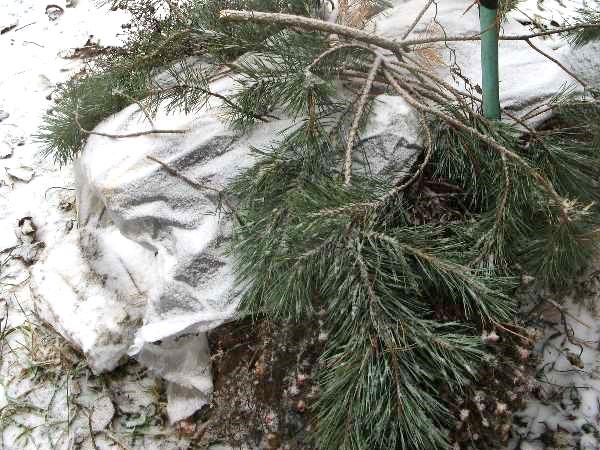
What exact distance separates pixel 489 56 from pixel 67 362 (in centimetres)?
Result: 130

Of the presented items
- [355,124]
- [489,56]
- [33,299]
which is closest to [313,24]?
[355,124]

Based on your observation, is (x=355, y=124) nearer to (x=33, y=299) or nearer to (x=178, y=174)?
(x=178, y=174)

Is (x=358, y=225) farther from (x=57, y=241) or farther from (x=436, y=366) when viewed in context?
(x=57, y=241)

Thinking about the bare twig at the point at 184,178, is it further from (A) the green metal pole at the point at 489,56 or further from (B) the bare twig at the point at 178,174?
(A) the green metal pole at the point at 489,56

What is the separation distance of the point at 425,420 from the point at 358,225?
350 millimetres

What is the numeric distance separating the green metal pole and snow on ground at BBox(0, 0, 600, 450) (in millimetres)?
445

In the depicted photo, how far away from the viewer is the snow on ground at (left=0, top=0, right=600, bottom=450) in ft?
3.46

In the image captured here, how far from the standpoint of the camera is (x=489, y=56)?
3.62ft

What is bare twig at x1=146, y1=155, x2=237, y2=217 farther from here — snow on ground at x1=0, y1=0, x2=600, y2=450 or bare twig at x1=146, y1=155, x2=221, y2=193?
snow on ground at x1=0, y1=0, x2=600, y2=450

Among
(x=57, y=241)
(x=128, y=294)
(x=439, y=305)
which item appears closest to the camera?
(x=439, y=305)

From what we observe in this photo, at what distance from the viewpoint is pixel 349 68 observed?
1.28 metres

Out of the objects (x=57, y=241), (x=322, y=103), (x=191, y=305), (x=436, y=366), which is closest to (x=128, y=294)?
(x=191, y=305)

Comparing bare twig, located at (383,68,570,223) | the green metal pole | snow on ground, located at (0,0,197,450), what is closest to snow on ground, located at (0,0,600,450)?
snow on ground, located at (0,0,197,450)

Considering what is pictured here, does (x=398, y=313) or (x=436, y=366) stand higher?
(x=398, y=313)
